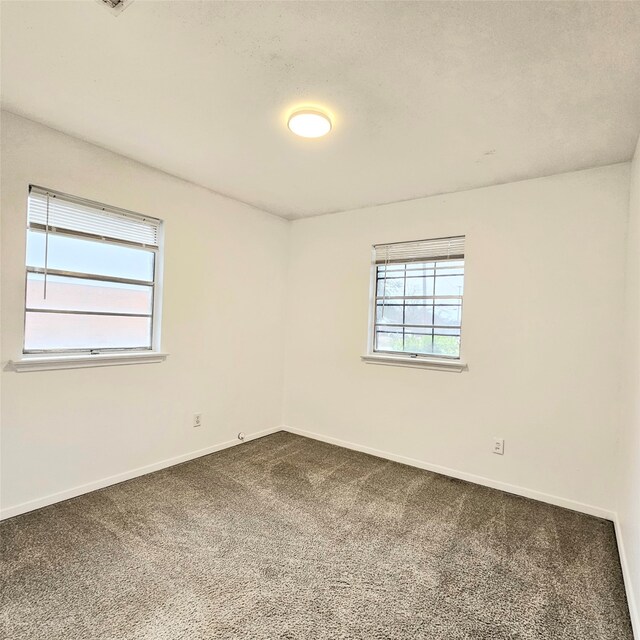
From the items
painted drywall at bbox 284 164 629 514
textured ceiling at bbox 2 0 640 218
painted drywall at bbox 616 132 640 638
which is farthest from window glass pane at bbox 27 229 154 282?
painted drywall at bbox 616 132 640 638

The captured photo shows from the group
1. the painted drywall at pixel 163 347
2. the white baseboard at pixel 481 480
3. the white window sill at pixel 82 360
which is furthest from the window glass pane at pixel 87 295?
the white baseboard at pixel 481 480

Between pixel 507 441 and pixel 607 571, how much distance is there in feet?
3.44

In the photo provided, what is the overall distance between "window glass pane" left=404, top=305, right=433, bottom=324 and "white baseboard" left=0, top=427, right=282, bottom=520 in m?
2.11

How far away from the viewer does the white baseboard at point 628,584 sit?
1567mm

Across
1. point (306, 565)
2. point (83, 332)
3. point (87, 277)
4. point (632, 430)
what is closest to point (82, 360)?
point (83, 332)

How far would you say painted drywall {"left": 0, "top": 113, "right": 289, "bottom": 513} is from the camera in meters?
2.31

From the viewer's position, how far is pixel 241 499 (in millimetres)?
2672

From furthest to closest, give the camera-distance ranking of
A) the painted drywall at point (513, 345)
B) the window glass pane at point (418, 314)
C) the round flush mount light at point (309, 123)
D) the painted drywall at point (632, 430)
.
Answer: the window glass pane at point (418, 314) < the painted drywall at point (513, 345) < the round flush mount light at point (309, 123) < the painted drywall at point (632, 430)

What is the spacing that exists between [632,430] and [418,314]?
6.07ft

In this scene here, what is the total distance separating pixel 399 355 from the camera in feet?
11.9

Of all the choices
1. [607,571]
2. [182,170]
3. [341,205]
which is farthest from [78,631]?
[341,205]

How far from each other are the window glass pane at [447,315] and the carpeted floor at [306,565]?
139 cm

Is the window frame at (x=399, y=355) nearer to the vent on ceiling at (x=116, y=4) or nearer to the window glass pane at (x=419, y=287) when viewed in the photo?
the window glass pane at (x=419, y=287)

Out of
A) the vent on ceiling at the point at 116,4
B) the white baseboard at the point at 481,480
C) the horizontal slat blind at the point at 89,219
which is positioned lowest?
the white baseboard at the point at 481,480
